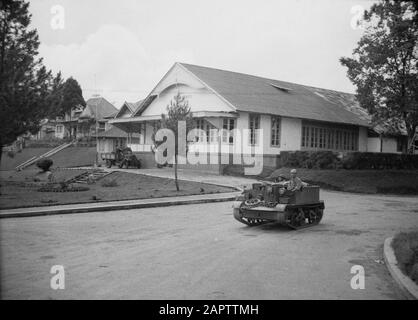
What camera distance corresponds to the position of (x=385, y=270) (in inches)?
317

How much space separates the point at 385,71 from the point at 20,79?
19.7 m

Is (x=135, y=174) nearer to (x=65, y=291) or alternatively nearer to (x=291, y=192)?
(x=291, y=192)

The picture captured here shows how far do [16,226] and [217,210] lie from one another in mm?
6823

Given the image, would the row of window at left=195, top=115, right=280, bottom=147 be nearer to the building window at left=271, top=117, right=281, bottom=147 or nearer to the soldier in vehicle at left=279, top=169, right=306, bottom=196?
the building window at left=271, top=117, right=281, bottom=147

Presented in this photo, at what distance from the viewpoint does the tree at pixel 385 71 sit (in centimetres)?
2488

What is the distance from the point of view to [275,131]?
108ft

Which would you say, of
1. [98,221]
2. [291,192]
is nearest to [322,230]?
[291,192]

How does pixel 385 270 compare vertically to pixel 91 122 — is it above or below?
below

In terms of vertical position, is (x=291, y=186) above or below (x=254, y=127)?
below

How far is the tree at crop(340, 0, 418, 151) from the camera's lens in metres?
24.9

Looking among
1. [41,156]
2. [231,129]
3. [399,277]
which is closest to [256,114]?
[231,129]

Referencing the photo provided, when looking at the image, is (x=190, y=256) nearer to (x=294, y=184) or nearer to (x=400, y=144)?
(x=294, y=184)

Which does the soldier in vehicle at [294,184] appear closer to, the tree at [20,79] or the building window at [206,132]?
the tree at [20,79]

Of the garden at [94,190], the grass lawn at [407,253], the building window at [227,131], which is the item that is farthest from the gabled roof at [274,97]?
the grass lawn at [407,253]
